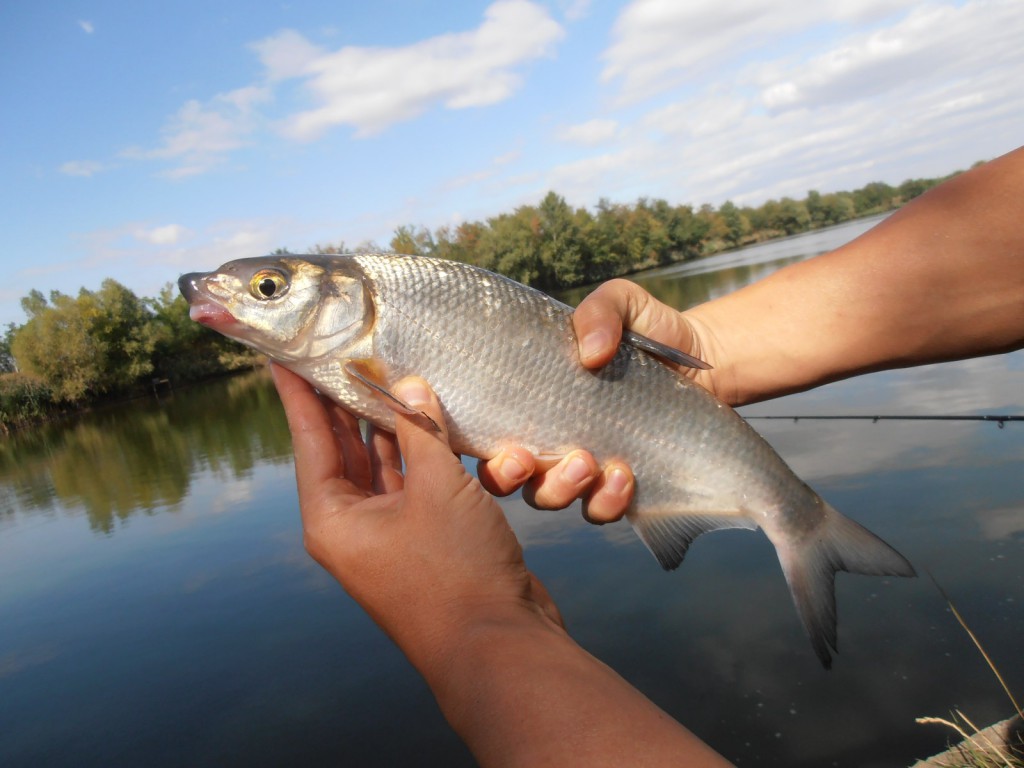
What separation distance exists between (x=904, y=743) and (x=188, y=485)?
1668 centimetres

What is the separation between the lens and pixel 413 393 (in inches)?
114

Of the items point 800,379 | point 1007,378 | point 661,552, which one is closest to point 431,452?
point 661,552

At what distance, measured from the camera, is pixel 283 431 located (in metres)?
22.3

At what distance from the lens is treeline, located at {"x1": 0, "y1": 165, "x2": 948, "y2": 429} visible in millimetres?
50344

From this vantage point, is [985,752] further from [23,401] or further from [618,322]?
[23,401]

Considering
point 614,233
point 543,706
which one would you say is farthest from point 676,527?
point 614,233

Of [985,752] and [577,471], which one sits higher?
[577,471]

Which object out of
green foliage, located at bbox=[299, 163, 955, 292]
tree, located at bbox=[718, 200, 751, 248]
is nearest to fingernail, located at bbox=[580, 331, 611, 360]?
green foliage, located at bbox=[299, 163, 955, 292]

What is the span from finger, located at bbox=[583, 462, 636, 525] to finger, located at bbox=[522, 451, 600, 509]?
0.17 feet

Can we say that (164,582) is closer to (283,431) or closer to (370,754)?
(370,754)

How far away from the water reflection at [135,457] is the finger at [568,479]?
14.3m

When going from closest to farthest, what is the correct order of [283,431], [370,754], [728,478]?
1. [728,478]
2. [370,754]
3. [283,431]

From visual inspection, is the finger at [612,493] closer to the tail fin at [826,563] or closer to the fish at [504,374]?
the fish at [504,374]

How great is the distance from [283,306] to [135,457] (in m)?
24.1
